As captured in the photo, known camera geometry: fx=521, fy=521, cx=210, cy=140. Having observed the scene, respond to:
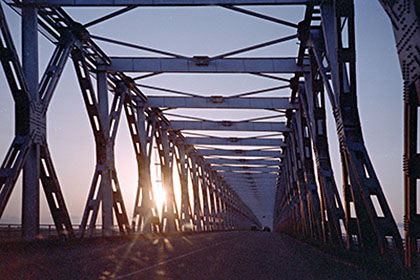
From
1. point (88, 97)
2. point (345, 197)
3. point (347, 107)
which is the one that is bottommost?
point (345, 197)

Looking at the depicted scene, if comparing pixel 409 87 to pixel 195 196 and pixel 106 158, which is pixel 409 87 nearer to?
pixel 106 158

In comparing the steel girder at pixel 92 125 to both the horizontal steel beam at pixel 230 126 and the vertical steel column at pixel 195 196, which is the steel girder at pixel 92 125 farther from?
the vertical steel column at pixel 195 196

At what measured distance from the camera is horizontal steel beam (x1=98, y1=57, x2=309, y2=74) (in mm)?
22703

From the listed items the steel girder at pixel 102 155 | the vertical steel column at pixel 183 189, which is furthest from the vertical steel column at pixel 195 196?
the steel girder at pixel 102 155

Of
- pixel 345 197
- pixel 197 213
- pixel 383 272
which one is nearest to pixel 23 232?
pixel 345 197

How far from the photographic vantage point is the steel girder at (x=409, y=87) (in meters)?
6.55

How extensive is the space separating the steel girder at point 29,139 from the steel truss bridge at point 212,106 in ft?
0.10

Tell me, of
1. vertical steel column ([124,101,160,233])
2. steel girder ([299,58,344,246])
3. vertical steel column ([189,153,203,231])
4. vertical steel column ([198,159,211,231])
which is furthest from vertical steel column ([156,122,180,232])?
vertical steel column ([198,159,211,231])

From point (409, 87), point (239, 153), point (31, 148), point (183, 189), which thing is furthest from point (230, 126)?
point (409, 87)

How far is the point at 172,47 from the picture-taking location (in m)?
22.5

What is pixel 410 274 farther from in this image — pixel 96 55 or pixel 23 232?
pixel 96 55

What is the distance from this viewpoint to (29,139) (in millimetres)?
15305

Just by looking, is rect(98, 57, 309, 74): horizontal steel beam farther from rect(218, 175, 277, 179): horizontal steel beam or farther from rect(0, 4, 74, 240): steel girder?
rect(218, 175, 277, 179): horizontal steel beam

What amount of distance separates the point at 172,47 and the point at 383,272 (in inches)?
595
